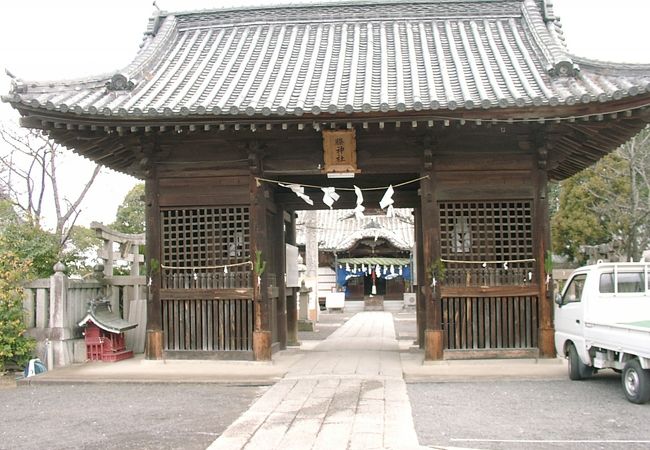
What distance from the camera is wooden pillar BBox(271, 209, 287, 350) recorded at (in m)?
13.5

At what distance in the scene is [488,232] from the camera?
11.1m

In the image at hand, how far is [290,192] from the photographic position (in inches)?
536

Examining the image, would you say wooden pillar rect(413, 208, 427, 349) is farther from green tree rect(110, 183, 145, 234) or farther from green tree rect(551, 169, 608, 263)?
green tree rect(110, 183, 145, 234)

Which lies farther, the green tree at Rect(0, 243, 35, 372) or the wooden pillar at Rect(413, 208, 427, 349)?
the wooden pillar at Rect(413, 208, 427, 349)

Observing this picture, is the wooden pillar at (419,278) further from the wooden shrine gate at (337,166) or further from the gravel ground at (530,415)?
the gravel ground at (530,415)

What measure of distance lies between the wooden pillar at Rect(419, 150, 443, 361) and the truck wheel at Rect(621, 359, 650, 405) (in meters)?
3.31

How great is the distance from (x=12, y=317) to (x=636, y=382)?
9.71m

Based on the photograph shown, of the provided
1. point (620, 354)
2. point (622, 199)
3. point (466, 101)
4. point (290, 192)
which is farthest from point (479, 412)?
point (622, 199)

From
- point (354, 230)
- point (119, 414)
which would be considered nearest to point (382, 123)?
point (119, 414)

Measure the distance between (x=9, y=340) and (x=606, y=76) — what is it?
10847 millimetres

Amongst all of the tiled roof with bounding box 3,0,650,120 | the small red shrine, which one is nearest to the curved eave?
the tiled roof with bounding box 3,0,650,120

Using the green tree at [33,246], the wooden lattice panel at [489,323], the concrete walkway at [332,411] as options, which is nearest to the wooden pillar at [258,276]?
the concrete walkway at [332,411]

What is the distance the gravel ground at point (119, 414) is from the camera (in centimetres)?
657

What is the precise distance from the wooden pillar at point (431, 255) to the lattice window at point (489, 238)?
214 millimetres
